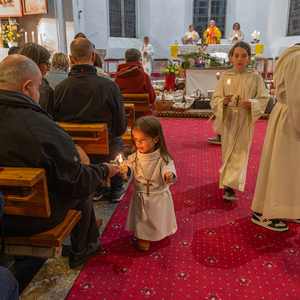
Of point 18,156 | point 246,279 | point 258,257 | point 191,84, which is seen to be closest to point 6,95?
point 18,156

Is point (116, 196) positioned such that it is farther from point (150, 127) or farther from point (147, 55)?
point (147, 55)

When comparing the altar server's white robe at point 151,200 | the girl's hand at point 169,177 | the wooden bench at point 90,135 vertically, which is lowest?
the altar server's white robe at point 151,200

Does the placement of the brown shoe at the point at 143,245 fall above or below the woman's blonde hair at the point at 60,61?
→ below

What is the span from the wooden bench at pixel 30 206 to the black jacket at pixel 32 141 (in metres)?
0.07

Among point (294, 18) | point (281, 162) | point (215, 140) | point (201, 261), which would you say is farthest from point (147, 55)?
point (201, 261)

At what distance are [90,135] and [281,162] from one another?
1684mm

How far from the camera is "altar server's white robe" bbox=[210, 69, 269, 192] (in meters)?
3.09

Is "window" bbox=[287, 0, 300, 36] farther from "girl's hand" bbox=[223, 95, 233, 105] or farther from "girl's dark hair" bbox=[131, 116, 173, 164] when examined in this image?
"girl's dark hair" bbox=[131, 116, 173, 164]

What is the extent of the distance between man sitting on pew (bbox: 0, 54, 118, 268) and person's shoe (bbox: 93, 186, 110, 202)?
138 centimetres

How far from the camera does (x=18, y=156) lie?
1.53 m

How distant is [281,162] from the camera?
252 cm

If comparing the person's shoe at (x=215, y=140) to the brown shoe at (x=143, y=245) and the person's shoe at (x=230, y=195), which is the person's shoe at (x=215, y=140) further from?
the brown shoe at (x=143, y=245)

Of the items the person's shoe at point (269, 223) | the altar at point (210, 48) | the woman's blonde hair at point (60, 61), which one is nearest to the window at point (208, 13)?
the altar at point (210, 48)

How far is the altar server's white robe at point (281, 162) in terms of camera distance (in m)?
2.46
